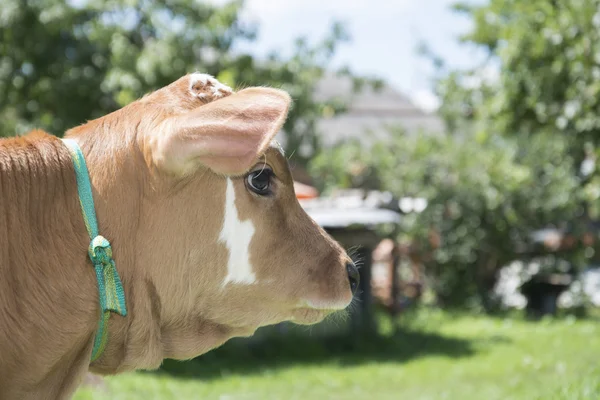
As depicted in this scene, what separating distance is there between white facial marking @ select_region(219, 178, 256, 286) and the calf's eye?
0.19 feet

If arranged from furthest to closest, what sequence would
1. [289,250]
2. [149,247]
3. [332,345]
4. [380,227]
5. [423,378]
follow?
[380,227] → [332,345] → [423,378] → [289,250] → [149,247]

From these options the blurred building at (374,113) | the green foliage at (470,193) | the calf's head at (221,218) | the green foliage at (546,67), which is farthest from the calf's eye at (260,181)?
the blurred building at (374,113)

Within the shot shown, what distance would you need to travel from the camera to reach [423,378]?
8922 mm

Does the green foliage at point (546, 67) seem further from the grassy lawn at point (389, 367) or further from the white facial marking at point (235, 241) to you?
the white facial marking at point (235, 241)

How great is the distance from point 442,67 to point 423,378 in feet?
33.4

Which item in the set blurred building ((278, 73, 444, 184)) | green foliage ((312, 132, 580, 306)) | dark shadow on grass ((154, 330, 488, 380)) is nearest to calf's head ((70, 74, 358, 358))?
dark shadow on grass ((154, 330, 488, 380))

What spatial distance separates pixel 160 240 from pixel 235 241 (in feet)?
0.64

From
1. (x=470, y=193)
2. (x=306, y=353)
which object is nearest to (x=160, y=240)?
(x=306, y=353)

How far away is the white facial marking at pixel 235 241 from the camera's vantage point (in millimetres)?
2029

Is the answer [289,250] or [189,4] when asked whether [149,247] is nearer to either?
[289,250]

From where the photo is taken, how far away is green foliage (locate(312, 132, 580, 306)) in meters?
14.4

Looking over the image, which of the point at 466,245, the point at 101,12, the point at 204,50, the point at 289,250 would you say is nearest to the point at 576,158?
the point at 466,245

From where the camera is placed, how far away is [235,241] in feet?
6.72

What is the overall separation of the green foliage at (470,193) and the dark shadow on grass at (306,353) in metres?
3.41
